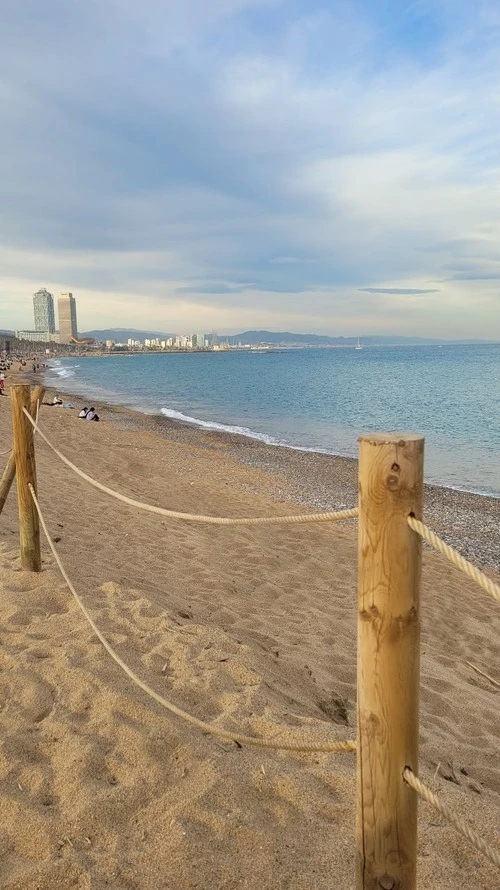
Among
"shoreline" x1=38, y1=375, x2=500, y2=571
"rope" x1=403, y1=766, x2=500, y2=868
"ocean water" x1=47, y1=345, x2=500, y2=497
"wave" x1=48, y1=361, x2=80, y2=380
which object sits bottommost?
"ocean water" x1=47, y1=345, x2=500, y2=497

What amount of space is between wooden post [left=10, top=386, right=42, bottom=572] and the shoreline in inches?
244

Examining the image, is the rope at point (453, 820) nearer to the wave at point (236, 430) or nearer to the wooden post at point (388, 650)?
the wooden post at point (388, 650)

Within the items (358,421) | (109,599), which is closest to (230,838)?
(109,599)

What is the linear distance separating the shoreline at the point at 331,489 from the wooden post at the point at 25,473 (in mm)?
Result: 6186

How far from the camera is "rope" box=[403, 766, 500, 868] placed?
153 cm

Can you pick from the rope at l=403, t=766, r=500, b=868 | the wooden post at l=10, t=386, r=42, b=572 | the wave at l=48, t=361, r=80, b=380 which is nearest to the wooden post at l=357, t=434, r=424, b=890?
the rope at l=403, t=766, r=500, b=868

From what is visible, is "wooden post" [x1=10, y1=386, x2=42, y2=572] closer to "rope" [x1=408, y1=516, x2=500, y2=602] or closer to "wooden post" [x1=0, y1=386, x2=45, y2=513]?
"wooden post" [x1=0, y1=386, x2=45, y2=513]

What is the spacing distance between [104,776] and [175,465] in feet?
37.4

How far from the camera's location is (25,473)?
14.6 ft

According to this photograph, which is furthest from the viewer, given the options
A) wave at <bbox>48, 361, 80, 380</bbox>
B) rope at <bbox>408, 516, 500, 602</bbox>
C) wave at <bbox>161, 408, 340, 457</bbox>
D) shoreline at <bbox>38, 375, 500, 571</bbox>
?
wave at <bbox>48, 361, 80, 380</bbox>

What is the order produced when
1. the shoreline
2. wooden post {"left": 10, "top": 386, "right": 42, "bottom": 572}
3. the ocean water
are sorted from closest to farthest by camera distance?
wooden post {"left": 10, "top": 386, "right": 42, "bottom": 572}, the shoreline, the ocean water

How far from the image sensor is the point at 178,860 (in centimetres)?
210

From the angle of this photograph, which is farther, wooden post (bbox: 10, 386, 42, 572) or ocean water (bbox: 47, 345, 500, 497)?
ocean water (bbox: 47, 345, 500, 497)

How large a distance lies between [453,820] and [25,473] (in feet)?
12.1
